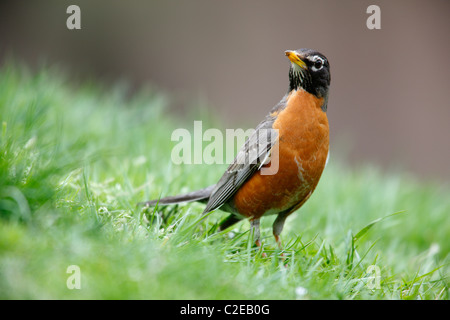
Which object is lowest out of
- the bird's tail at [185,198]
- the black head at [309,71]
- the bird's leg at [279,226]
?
the bird's leg at [279,226]

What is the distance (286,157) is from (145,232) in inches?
45.9

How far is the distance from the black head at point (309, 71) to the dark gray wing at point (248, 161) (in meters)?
0.21

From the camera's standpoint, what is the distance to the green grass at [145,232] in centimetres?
255

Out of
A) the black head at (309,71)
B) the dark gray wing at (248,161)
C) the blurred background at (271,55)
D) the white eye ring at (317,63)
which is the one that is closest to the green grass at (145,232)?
the dark gray wing at (248,161)

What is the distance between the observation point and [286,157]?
3.57 meters

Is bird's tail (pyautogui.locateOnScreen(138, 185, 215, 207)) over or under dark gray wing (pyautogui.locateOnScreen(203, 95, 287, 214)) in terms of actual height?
under

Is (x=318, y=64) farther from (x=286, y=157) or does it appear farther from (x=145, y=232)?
(x=145, y=232)

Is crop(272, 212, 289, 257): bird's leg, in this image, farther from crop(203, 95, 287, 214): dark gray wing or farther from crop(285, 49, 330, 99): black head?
crop(285, 49, 330, 99): black head

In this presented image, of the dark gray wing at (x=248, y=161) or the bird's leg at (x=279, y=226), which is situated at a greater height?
the dark gray wing at (x=248, y=161)

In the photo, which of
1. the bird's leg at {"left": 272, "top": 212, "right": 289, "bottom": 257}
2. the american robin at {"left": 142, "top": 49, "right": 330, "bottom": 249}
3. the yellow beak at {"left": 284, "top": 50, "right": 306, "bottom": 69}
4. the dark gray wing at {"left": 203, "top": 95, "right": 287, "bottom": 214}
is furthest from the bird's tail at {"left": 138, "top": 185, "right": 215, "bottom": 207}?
the yellow beak at {"left": 284, "top": 50, "right": 306, "bottom": 69}

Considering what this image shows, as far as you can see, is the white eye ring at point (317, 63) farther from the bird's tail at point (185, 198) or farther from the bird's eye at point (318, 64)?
the bird's tail at point (185, 198)

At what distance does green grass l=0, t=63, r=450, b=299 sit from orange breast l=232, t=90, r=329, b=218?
31 centimetres

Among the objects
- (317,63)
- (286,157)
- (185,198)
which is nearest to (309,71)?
(317,63)

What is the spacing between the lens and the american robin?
11.8ft
